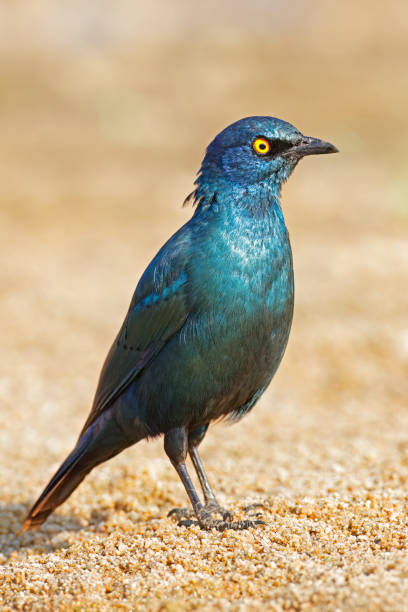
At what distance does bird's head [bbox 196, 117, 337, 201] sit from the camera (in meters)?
3.93

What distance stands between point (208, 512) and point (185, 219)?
1063 cm

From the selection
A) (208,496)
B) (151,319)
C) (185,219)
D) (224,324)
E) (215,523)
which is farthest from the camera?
(185,219)

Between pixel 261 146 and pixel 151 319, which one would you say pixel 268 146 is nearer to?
pixel 261 146

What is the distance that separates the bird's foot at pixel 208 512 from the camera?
382cm

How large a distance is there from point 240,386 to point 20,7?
3050 cm

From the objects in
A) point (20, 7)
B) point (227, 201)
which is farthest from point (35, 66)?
point (227, 201)

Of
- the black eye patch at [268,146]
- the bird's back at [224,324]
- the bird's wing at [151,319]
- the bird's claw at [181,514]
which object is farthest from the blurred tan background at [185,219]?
the black eye patch at [268,146]

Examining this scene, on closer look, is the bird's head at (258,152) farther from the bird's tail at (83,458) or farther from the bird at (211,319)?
the bird's tail at (83,458)

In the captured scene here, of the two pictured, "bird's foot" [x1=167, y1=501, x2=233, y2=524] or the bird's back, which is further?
"bird's foot" [x1=167, y1=501, x2=233, y2=524]

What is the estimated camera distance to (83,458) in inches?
164

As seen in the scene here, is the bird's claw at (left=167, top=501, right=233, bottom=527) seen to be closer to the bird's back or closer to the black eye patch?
the bird's back

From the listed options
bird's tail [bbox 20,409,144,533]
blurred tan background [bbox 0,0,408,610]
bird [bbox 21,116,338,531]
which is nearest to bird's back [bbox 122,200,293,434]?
bird [bbox 21,116,338,531]

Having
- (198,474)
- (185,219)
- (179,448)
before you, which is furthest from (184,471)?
(185,219)

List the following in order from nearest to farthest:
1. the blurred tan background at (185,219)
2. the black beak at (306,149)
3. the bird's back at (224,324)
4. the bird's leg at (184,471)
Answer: the bird's back at (224,324)
the bird's leg at (184,471)
the black beak at (306,149)
the blurred tan background at (185,219)
